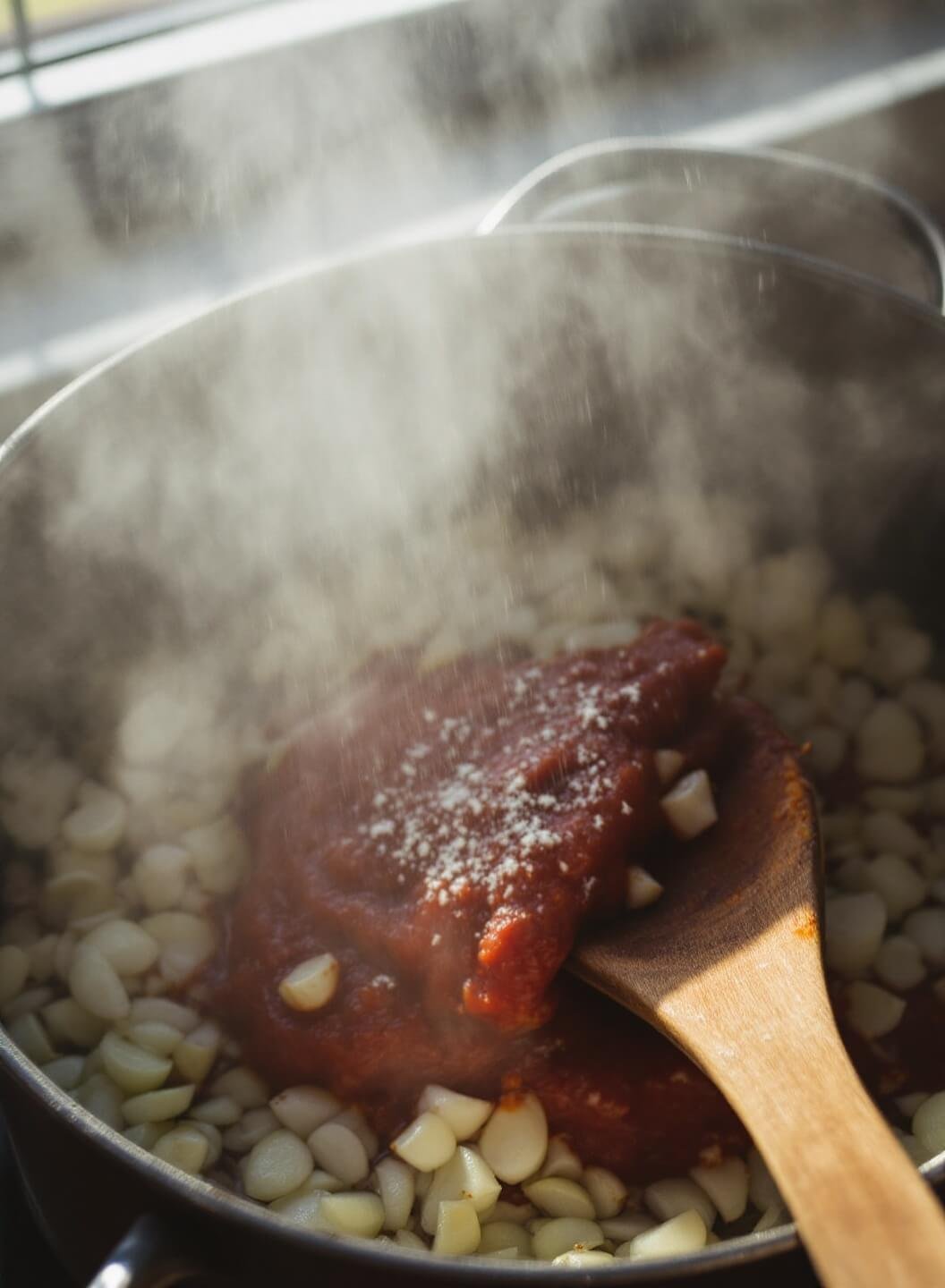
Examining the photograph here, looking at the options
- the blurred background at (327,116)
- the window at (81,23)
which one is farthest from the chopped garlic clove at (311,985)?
the window at (81,23)

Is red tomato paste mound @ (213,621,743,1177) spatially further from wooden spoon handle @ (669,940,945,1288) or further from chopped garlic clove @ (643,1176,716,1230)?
wooden spoon handle @ (669,940,945,1288)

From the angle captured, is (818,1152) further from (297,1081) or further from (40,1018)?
(40,1018)

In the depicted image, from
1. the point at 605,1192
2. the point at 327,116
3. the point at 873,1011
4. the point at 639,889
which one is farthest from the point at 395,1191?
the point at 327,116

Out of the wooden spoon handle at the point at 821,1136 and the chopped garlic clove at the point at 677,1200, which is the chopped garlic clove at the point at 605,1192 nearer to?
the chopped garlic clove at the point at 677,1200

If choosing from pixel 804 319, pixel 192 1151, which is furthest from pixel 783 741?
pixel 192 1151

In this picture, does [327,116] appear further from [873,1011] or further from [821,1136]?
[821,1136]
